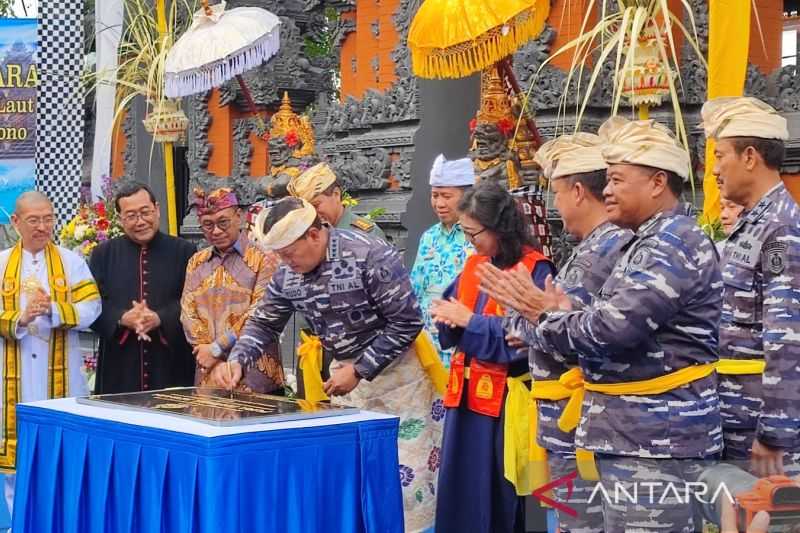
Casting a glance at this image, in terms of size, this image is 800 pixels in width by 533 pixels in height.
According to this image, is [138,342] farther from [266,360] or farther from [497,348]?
[497,348]

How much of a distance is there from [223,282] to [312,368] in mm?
700

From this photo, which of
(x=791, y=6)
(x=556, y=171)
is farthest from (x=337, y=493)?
(x=791, y=6)

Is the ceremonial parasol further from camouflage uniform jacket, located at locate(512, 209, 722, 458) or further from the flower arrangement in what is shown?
the flower arrangement

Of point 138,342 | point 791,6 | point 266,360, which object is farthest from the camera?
point 791,6

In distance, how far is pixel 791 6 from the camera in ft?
43.1

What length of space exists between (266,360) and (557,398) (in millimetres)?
1956

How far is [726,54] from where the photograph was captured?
18.6 ft

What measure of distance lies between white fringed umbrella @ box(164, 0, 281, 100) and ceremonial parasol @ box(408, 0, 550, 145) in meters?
2.18

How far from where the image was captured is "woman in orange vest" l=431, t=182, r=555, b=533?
4641 millimetres

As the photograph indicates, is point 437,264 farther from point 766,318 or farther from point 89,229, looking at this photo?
point 89,229

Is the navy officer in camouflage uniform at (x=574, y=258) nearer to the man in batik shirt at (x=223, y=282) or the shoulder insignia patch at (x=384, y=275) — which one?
the shoulder insignia patch at (x=384, y=275)

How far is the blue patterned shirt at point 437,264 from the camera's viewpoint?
5.80 meters

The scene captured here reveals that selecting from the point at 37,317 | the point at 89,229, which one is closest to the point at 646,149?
the point at 37,317

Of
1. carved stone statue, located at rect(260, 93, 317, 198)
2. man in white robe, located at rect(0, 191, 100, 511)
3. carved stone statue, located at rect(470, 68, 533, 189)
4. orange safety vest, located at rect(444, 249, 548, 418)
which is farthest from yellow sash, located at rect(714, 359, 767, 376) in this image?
carved stone statue, located at rect(260, 93, 317, 198)
